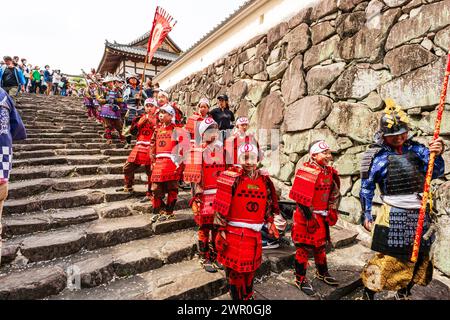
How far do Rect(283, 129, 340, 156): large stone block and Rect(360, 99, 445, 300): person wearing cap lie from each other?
90.1 inches

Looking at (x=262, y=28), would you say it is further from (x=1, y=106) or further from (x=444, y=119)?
(x=1, y=106)

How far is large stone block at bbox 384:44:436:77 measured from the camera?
3752 millimetres

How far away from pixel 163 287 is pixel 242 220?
1.23 meters

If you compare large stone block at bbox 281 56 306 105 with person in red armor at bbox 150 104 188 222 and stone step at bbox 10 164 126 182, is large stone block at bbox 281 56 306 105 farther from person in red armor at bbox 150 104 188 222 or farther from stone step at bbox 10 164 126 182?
stone step at bbox 10 164 126 182

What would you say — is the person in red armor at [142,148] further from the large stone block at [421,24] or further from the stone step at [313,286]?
the large stone block at [421,24]

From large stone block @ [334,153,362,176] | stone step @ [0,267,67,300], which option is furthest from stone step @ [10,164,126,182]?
large stone block @ [334,153,362,176]

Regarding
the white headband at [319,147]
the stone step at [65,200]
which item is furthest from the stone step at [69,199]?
the white headband at [319,147]

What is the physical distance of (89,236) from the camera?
3.50 m

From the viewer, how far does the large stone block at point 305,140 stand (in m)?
5.03

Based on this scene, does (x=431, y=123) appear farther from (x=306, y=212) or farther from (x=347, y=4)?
(x=347, y=4)

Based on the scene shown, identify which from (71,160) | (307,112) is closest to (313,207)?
(307,112)

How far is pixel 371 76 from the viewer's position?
4461mm

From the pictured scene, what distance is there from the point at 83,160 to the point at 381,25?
6735 millimetres

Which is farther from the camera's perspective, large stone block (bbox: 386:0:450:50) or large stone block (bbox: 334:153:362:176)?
large stone block (bbox: 334:153:362:176)
